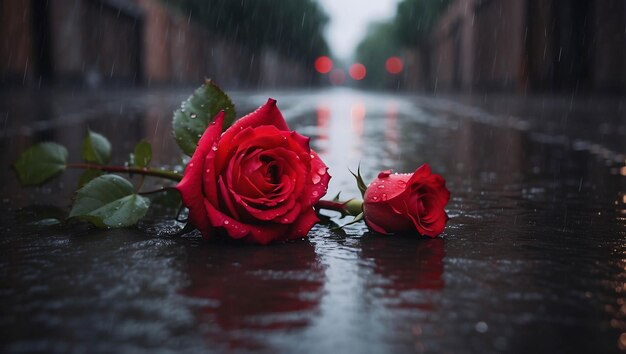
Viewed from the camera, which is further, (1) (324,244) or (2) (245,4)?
(2) (245,4)

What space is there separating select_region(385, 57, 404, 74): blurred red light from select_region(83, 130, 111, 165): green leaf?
10354 cm

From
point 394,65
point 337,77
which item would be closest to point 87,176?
point 394,65

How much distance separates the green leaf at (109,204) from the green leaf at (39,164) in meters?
0.44

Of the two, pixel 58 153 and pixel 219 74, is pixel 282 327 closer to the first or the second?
pixel 58 153

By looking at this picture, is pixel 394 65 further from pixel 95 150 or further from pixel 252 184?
pixel 252 184

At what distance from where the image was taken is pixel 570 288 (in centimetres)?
151

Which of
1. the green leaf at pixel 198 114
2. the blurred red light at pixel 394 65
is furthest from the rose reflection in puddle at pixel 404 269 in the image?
the blurred red light at pixel 394 65

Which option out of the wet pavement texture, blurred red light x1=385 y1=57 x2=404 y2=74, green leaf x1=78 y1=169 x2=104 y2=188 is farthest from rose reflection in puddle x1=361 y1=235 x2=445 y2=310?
blurred red light x1=385 y1=57 x2=404 y2=74

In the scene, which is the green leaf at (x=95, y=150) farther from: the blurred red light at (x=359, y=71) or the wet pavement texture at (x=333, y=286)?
the blurred red light at (x=359, y=71)

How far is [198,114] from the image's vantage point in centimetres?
230

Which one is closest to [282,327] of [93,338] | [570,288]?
[93,338]

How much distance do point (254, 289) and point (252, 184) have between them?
376 mm

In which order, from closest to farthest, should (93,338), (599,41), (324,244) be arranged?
(93,338) < (324,244) < (599,41)

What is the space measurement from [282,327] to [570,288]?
1.97 ft
